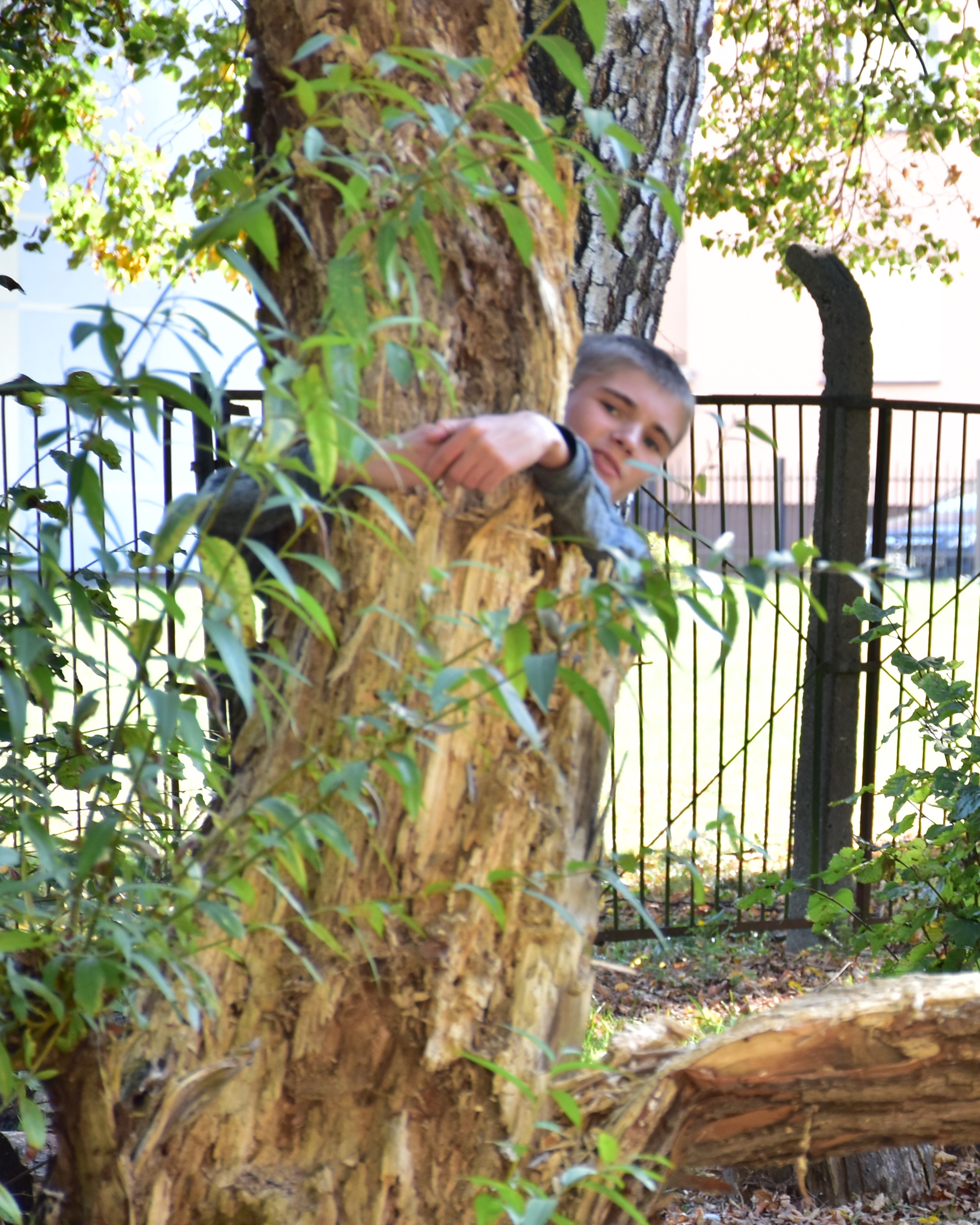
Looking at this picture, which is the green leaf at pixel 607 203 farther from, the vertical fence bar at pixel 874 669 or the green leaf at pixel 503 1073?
the vertical fence bar at pixel 874 669

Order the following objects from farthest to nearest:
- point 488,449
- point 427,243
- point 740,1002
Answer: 1. point 740,1002
2. point 488,449
3. point 427,243

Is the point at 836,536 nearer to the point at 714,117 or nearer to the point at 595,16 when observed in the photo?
the point at 714,117

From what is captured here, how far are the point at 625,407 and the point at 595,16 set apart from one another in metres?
0.83

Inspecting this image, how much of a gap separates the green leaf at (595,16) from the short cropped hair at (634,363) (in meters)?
0.83

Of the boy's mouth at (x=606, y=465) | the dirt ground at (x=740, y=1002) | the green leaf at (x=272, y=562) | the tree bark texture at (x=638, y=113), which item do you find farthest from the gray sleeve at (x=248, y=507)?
the dirt ground at (x=740, y=1002)

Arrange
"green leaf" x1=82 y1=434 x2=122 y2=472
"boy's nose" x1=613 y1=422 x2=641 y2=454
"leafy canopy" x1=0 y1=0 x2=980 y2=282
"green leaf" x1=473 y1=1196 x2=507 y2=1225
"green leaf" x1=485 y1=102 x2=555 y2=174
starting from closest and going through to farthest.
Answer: "green leaf" x1=485 y1=102 x2=555 y2=174
"green leaf" x1=473 y1=1196 x2=507 y2=1225
"green leaf" x1=82 y1=434 x2=122 y2=472
"boy's nose" x1=613 y1=422 x2=641 y2=454
"leafy canopy" x1=0 y1=0 x2=980 y2=282

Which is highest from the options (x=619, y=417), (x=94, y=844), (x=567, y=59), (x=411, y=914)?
(x=567, y=59)

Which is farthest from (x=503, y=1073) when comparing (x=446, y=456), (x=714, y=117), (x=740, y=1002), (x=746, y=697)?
(x=714, y=117)

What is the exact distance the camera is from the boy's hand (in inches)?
52.0

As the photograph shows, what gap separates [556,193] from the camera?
1.08 metres

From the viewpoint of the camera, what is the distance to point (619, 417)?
179 cm

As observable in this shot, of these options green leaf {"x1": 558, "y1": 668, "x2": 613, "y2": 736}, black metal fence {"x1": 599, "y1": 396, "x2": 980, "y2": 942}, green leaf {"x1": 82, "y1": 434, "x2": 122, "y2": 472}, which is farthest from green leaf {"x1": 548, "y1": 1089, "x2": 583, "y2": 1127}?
green leaf {"x1": 82, "y1": 434, "x2": 122, "y2": 472}

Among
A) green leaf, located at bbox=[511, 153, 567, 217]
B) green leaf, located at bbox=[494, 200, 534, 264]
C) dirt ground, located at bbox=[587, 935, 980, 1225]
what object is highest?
green leaf, located at bbox=[511, 153, 567, 217]

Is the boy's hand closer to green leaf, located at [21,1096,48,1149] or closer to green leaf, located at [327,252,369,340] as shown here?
green leaf, located at [327,252,369,340]
